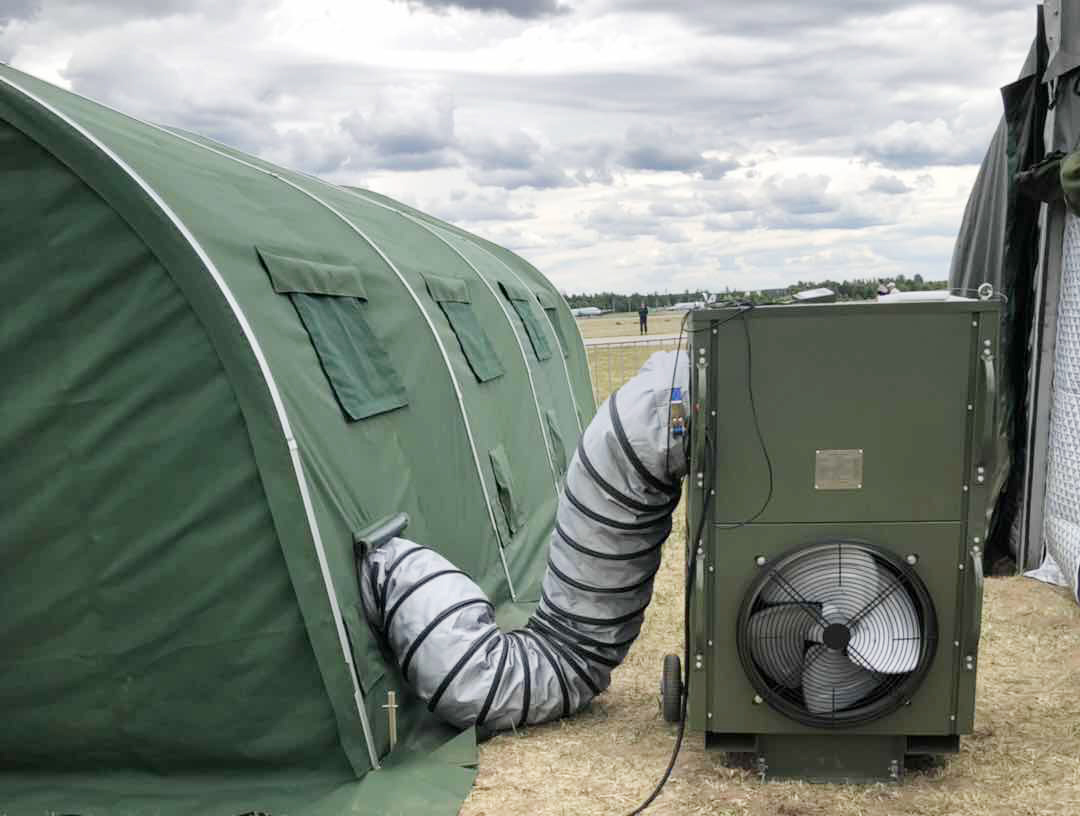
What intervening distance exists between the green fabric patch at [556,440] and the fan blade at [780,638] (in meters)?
5.40

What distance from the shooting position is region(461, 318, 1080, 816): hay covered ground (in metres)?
3.85

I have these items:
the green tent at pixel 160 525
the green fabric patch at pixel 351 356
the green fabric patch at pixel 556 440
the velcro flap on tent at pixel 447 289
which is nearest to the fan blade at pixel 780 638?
the green tent at pixel 160 525

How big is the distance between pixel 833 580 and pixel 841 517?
0.23 metres

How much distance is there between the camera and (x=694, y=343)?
380cm

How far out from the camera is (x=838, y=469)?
3.81m

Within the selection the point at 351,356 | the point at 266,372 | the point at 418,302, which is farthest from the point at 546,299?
the point at 266,372

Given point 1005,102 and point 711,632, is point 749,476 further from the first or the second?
point 1005,102

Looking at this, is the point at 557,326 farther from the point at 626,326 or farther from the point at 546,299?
the point at 626,326

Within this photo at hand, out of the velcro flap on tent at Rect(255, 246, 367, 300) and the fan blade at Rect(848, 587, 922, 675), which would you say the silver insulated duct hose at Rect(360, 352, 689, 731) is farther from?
the velcro flap on tent at Rect(255, 246, 367, 300)

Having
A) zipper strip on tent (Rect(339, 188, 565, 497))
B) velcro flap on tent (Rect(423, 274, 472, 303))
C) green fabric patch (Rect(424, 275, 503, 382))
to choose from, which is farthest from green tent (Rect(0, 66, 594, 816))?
zipper strip on tent (Rect(339, 188, 565, 497))

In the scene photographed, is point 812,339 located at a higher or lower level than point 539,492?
higher

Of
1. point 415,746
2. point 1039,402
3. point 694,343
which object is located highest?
point 694,343

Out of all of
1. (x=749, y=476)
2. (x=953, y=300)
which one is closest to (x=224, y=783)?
(x=749, y=476)

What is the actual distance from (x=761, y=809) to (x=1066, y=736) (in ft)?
4.98
